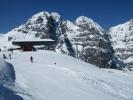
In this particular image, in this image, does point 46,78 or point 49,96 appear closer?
point 49,96

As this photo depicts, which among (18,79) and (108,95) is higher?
(18,79)

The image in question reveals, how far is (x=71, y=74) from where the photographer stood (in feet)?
130

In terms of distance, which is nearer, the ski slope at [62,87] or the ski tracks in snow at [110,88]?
the ski slope at [62,87]

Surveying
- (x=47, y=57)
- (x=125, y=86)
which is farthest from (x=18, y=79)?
(x=47, y=57)

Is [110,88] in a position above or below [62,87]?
below

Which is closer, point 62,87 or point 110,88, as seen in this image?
point 62,87

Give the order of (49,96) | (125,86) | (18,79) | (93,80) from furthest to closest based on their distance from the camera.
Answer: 1. (125,86)
2. (93,80)
3. (18,79)
4. (49,96)

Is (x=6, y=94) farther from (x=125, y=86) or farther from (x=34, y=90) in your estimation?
(x=125, y=86)

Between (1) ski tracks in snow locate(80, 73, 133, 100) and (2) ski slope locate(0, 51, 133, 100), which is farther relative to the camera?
Result: (1) ski tracks in snow locate(80, 73, 133, 100)

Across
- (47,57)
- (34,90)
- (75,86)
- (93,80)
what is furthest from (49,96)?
(47,57)

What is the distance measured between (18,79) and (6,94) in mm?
8232

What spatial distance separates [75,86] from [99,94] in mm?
2675

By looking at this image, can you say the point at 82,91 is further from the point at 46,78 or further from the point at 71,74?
the point at 71,74

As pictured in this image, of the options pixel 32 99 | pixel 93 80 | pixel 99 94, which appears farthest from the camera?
pixel 93 80
